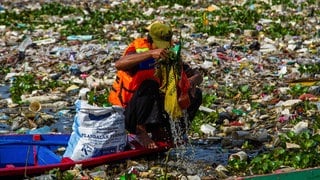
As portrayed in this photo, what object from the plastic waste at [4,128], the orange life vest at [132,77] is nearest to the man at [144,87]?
the orange life vest at [132,77]

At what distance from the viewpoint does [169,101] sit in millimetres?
6734

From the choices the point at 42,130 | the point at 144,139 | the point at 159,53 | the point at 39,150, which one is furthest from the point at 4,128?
the point at 159,53

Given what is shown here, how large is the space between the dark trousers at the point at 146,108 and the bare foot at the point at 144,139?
0.05 m

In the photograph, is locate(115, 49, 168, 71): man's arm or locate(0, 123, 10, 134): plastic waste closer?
locate(115, 49, 168, 71): man's arm

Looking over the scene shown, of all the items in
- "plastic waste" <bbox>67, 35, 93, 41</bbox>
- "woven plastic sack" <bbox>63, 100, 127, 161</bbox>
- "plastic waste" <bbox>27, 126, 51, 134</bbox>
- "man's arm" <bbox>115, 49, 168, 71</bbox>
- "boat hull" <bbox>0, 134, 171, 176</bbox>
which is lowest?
"plastic waste" <bbox>67, 35, 93, 41</bbox>

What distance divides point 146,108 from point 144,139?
10.6 inches

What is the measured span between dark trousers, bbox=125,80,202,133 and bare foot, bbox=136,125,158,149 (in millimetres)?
51

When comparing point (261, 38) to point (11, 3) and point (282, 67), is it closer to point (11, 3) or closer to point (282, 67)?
point (282, 67)

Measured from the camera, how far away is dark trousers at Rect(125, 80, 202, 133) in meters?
6.82

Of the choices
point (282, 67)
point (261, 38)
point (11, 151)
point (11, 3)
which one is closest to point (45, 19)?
point (11, 3)

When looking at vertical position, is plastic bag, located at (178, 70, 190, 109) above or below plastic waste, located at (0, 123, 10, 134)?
above

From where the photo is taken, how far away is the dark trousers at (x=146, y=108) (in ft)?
22.4

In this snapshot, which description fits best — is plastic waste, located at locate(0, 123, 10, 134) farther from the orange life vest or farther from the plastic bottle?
the plastic bottle

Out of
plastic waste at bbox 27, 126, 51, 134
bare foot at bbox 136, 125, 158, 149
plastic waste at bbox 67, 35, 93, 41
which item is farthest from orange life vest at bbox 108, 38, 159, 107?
plastic waste at bbox 67, 35, 93, 41
